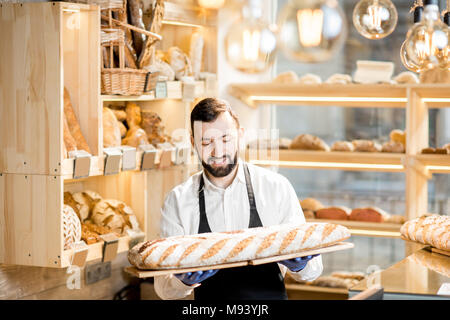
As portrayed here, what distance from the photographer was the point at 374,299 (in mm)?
1420

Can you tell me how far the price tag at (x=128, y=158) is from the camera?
2.69 metres

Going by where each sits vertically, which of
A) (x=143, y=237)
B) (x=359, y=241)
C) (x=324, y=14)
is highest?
(x=324, y=14)

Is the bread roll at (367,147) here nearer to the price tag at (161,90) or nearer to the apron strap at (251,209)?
the price tag at (161,90)

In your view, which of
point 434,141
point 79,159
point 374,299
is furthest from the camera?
point 434,141

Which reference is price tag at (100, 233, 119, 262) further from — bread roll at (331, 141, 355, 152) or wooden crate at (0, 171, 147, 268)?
bread roll at (331, 141, 355, 152)

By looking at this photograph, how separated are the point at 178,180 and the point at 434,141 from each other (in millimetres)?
1690

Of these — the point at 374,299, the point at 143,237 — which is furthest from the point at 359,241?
the point at 374,299

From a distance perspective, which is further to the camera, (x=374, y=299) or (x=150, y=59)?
(x=150, y=59)

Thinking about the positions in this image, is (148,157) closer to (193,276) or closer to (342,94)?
(193,276)

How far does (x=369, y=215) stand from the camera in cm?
381

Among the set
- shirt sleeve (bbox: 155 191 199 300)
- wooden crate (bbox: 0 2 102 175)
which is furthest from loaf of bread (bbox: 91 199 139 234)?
shirt sleeve (bbox: 155 191 199 300)

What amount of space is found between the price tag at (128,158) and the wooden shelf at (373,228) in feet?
4.90

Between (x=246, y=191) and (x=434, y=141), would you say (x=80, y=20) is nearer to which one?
(x=246, y=191)

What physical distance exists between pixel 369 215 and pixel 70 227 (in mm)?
1972
